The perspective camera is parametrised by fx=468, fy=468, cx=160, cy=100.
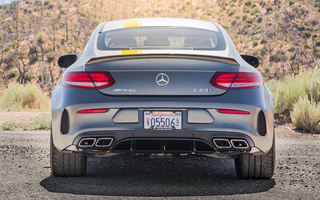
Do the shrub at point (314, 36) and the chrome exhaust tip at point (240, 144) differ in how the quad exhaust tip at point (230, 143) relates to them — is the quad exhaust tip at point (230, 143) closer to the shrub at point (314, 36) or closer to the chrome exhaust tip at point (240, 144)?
the chrome exhaust tip at point (240, 144)

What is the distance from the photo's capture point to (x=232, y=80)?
14.3 ft

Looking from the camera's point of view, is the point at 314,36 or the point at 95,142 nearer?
the point at 95,142

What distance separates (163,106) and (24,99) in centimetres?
1438

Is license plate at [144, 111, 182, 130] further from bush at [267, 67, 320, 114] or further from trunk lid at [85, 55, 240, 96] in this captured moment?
bush at [267, 67, 320, 114]

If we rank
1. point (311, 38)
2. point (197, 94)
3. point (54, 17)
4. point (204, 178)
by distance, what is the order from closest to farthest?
point (197, 94) → point (204, 178) → point (311, 38) → point (54, 17)

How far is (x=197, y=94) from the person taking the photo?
14.0 feet

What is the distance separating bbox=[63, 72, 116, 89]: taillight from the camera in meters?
4.32

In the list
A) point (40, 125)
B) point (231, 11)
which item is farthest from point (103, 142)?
point (231, 11)

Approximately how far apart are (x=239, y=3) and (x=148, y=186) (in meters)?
55.8

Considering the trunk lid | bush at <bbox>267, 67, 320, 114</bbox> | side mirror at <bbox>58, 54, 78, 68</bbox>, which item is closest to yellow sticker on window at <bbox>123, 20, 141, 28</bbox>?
side mirror at <bbox>58, 54, 78, 68</bbox>

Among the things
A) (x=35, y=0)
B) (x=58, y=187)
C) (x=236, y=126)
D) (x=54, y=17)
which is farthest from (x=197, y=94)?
(x=35, y=0)

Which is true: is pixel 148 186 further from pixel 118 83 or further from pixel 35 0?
pixel 35 0

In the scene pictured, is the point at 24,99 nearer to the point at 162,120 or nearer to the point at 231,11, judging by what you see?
the point at 162,120

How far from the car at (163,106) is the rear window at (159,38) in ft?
1.48
